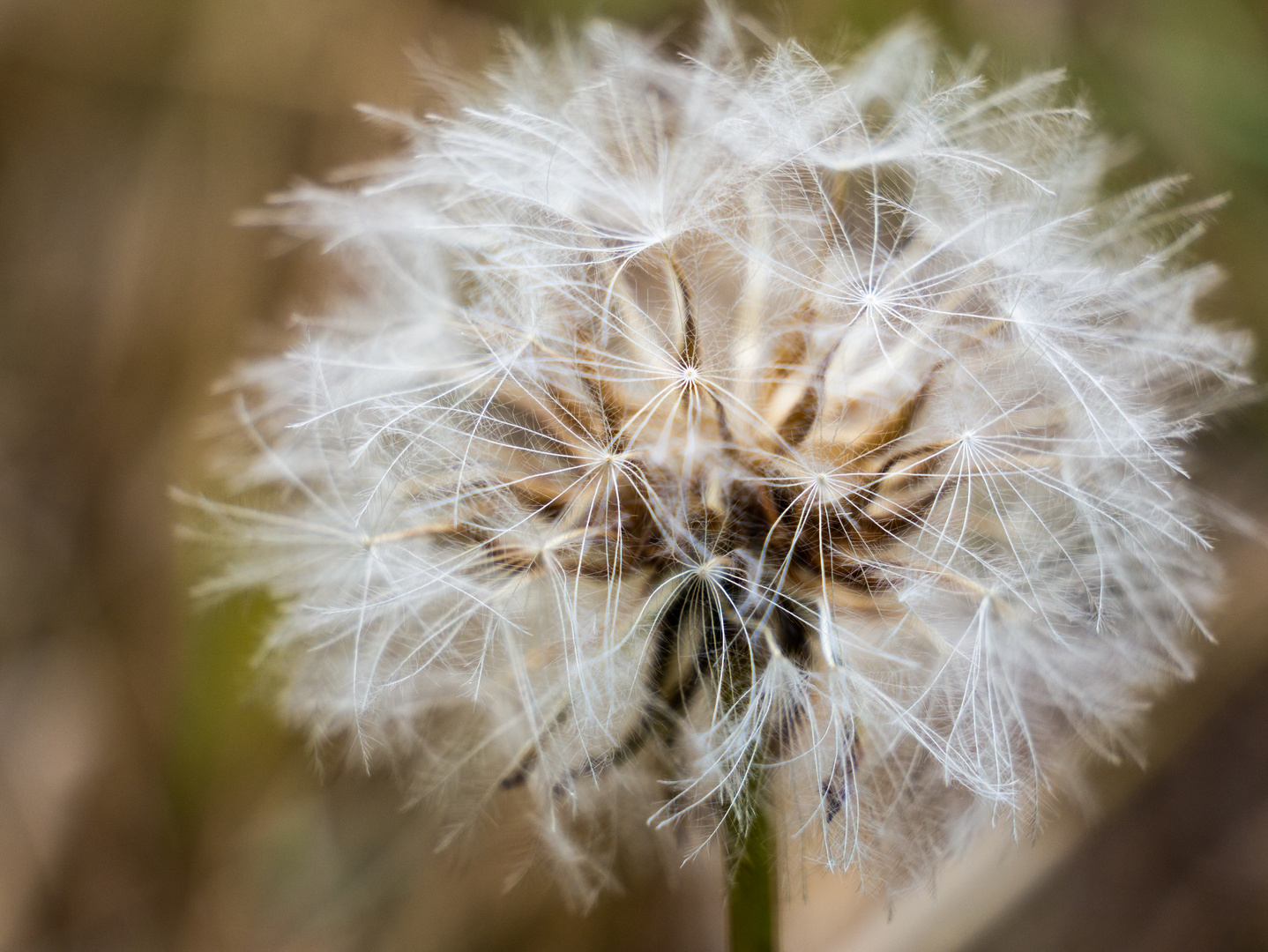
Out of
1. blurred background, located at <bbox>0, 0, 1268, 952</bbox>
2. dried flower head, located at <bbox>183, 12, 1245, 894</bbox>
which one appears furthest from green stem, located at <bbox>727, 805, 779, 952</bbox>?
blurred background, located at <bbox>0, 0, 1268, 952</bbox>

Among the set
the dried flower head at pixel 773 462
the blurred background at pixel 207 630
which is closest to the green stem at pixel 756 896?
the dried flower head at pixel 773 462

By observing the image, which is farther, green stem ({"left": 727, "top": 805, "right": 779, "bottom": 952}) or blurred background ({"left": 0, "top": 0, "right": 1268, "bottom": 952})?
blurred background ({"left": 0, "top": 0, "right": 1268, "bottom": 952})

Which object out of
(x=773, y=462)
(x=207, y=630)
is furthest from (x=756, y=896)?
(x=207, y=630)

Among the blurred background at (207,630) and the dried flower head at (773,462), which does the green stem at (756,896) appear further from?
the blurred background at (207,630)

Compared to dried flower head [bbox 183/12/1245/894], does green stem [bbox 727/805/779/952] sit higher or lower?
lower

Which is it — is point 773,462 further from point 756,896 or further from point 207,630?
point 207,630

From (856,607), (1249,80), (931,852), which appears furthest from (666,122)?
(1249,80)

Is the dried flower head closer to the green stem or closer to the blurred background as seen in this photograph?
the green stem
